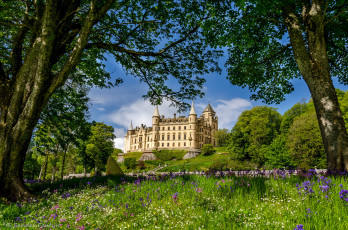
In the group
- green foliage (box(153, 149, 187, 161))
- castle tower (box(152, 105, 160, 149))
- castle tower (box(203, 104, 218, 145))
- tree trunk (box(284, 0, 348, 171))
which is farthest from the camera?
castle tower (box(203, 104, 218, 145))

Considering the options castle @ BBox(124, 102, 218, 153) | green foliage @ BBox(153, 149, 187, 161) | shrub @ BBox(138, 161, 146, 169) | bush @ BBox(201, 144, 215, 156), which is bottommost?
shrub @ BBox(138, 161, 146, 169)

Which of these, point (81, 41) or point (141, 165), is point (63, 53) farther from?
point (141, 165)

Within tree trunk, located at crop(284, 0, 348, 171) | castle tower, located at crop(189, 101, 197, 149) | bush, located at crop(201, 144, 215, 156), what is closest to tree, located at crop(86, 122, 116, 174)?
tree trunk, located at crop(284, 0, 348, 171)

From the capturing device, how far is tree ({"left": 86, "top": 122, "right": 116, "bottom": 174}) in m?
38.6

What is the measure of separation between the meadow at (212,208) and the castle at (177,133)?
Result: 281 ft

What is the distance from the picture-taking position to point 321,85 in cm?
644

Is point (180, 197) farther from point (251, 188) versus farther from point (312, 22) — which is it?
point (312, 22)

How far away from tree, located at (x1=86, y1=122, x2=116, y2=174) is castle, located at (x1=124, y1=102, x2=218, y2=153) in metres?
51.7

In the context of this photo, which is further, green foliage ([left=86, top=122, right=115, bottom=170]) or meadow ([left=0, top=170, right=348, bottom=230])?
green foliage ([left=86, top=122, right=115, bottom=170])

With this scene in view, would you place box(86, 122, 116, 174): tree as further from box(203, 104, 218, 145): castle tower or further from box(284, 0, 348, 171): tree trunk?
box(203, 104, 218, 145): castle tower

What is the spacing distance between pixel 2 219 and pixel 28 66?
4898 mm

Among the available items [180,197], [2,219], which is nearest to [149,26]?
[180,197]

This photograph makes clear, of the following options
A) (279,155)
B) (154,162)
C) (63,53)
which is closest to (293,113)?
(279,155)

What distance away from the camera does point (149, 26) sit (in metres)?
9.34
